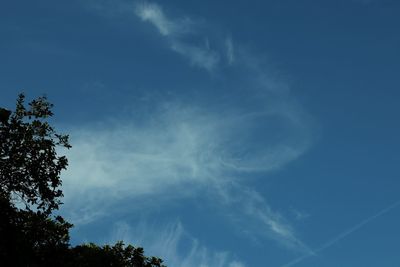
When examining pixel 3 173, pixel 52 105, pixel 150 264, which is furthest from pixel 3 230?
pixel 150 264

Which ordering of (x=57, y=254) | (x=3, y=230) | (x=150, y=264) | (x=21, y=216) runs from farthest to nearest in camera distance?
1. (x=150, y=264)
2. (x=57, y=254)
3. (x=21, y=216)
4. (x=3, y=230)

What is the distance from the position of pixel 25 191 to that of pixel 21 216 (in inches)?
64.8

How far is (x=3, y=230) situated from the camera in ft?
88.5

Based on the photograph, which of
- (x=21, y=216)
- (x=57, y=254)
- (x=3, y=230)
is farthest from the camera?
(x=57, y=254)

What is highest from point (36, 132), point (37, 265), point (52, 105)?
point (52, 105)

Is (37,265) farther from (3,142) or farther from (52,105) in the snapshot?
(52,105)

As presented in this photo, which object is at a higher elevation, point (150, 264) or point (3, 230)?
point (150, 264)

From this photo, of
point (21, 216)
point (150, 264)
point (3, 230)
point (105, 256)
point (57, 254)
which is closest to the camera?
point (3, 230)

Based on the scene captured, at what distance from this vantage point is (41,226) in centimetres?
2970

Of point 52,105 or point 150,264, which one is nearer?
point 52,105

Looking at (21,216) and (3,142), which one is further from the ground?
(3,142)

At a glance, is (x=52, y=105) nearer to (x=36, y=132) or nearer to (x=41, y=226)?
(x=36, y=132)

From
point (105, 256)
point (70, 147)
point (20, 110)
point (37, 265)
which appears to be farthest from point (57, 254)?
point (20, 110)

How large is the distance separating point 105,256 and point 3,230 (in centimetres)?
933
